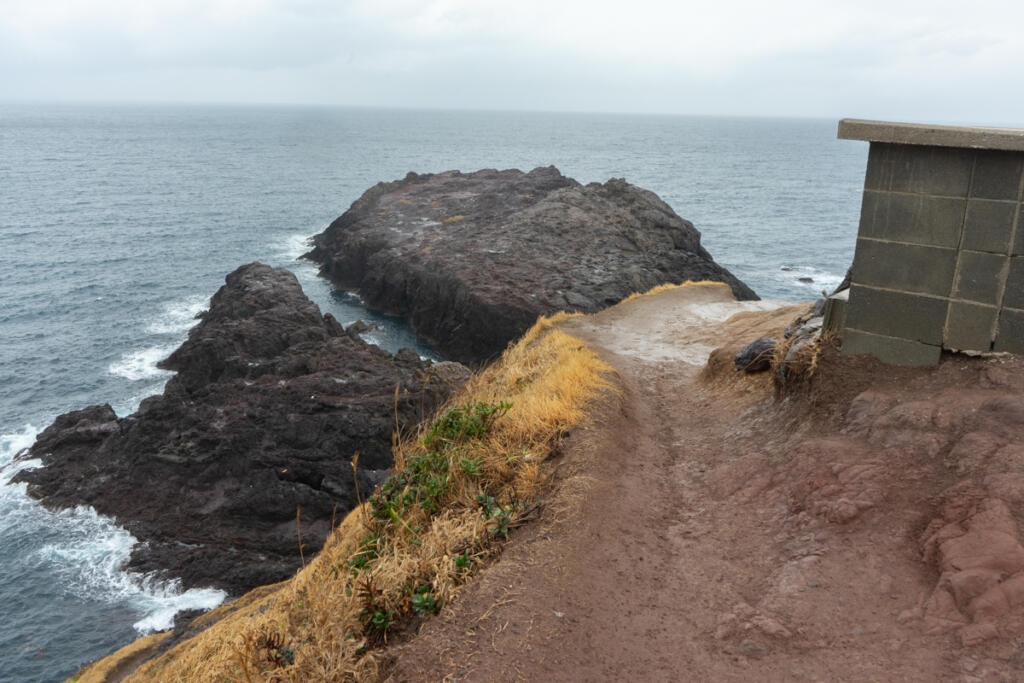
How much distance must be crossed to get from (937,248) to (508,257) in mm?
35614

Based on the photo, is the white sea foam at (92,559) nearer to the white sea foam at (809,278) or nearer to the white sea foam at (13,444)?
the white sea foam at (13,444)

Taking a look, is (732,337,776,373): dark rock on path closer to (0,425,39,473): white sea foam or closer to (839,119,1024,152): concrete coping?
(839,119,1024,152): concrete coping

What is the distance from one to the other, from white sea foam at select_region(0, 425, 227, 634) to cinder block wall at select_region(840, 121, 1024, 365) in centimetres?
1813

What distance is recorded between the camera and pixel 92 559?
21500 mm

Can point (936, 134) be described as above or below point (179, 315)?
above

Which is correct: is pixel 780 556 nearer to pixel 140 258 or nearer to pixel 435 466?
pixel 435 466

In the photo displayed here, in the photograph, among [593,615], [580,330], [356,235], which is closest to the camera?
[593,615]

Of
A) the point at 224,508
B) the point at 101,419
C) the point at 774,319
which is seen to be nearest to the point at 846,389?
the point at 774,319

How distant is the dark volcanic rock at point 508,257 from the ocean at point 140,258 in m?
2.88

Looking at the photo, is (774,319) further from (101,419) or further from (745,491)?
(101,419)

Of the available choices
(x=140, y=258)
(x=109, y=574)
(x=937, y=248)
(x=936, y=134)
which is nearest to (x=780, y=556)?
(x=937, y=248)

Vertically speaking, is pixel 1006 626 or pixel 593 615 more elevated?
pixel 1006 626

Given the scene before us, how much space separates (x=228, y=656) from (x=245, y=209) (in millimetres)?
83666

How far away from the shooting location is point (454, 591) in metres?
6.57
